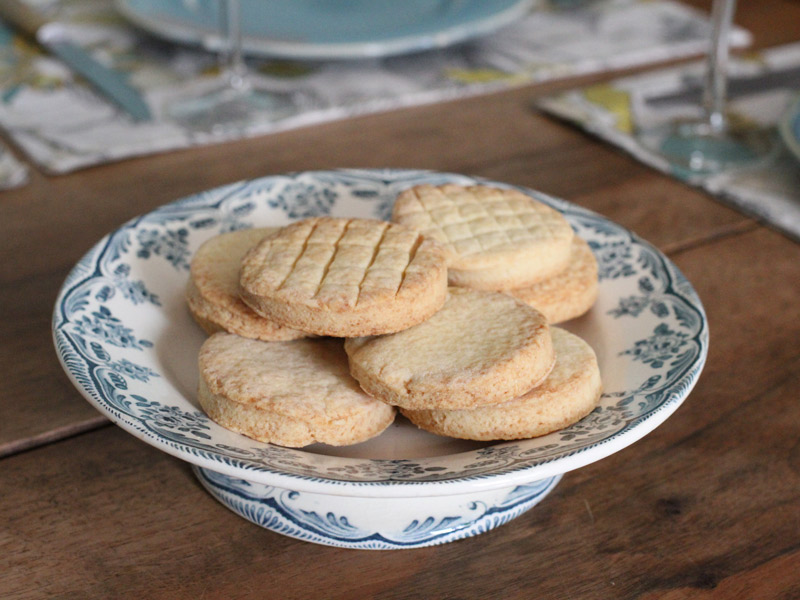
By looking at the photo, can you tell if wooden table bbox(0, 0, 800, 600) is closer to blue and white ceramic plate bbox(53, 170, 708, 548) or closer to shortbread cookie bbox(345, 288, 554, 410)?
blue and white ceramic plate bbox(53, 170, 708, 548)

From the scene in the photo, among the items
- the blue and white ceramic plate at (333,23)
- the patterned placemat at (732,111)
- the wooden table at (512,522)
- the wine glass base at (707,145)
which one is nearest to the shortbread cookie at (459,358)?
the wooden table at (512,522)

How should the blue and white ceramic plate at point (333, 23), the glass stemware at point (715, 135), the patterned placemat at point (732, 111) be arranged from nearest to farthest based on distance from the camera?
the patterned placemat at point (732, 111)
the glass stemware at point (715, 135)
the blue and white ceramic plate at point (333, 23)

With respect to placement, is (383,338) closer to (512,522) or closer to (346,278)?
(346,278)

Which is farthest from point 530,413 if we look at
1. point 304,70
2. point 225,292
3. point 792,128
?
point 304,70

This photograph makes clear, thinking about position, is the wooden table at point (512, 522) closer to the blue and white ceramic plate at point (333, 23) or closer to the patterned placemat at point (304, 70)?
the patterned placemat at point (304, 70)

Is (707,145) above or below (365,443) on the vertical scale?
below

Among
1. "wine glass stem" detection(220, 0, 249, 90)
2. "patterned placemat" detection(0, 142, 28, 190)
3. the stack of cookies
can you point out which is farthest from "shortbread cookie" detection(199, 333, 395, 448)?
"wine glass stem" detection(220, 0, 249, 90)

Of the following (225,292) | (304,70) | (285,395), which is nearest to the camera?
(285,395)
